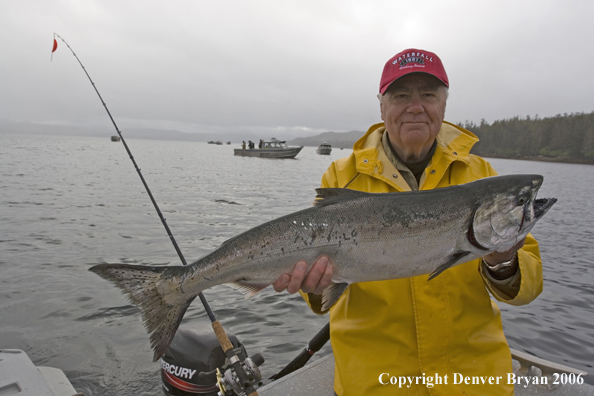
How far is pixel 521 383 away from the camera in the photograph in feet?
13.4

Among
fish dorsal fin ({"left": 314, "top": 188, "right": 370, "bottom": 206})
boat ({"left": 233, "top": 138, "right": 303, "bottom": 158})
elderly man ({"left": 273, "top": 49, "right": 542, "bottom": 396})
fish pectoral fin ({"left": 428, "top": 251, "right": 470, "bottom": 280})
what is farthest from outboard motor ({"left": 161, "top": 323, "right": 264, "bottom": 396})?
boat ({"left": 233, "top": 138, "right": 303, "bottom": 158})

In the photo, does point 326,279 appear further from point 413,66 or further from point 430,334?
point 413,66

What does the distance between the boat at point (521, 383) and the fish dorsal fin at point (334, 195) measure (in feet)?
6.96

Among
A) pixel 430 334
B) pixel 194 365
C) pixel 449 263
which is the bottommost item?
pixel 194 365

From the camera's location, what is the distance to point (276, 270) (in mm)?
3076

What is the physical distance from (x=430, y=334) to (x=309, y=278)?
3.51 ft

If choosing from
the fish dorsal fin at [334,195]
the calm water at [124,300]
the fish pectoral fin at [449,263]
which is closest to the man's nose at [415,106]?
the fish dorsal fin at [334,195]

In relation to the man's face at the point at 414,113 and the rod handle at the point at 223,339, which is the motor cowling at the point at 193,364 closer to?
the rod handle at the point at 223,339

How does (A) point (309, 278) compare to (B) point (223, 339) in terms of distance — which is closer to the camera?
(A) point (309, 278)

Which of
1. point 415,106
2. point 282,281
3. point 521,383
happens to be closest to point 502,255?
point 415,106

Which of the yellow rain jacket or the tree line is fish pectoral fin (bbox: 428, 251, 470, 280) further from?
the tree line

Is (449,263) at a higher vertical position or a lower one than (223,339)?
higher

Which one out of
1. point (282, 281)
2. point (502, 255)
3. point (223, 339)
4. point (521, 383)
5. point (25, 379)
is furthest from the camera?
point (521, 383)

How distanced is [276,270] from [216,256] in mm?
523
